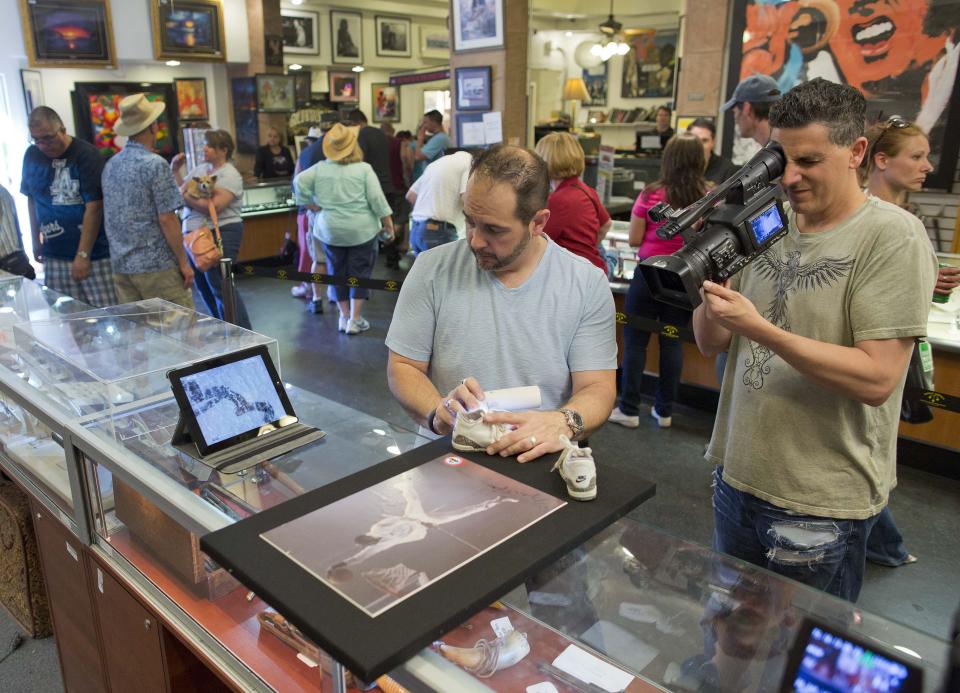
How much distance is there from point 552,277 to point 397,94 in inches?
518

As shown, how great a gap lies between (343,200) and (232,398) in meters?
3.82

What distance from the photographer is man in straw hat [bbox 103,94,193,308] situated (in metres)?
3.70

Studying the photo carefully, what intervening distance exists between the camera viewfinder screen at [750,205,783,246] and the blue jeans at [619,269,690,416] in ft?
7.99

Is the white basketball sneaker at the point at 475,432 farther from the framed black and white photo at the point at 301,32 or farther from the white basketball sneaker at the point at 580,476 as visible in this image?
the framed black and white photo at the point at 301,32

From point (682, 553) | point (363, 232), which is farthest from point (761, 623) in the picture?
point (363, 232)

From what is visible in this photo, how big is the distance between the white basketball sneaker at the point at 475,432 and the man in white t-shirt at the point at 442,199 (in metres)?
3.87

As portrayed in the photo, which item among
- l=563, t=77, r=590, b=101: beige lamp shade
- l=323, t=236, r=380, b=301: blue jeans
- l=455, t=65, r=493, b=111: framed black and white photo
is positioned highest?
l=563, t=77, r=590, b=101: beige lamp shade

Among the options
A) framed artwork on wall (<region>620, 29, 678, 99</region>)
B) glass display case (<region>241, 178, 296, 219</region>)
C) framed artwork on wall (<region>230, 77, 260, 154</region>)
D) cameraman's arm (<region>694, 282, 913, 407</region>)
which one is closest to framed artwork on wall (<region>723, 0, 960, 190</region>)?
cameraman's arm (<region>694, 282, 913, 407</region>)

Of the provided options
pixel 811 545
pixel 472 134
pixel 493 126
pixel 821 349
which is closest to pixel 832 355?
pixel 821 349

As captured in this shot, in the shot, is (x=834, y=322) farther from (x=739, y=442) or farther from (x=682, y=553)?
(x=682, y=553)

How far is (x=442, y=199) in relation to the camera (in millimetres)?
5062

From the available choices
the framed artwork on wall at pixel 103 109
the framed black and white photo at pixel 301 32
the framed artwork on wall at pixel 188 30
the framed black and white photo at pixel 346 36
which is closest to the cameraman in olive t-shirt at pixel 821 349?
the framed artwork on wall at pixel 103 109

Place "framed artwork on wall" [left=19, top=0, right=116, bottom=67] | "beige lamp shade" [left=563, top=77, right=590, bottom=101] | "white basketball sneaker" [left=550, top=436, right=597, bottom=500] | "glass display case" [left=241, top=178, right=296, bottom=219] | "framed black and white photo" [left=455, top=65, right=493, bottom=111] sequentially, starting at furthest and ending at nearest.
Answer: "beige lamp shade" [left=563, top=77, right=590, bottom=101] < "glass display case" [left=241, top=178, right=296, bottom=219] < "framed artwork on wall" [left=19, top=0, right=116, bottom=67] < "framed black and white photo" [left=455, top=65, right=493, bottom=111] < "white basketball sneaker" [left=550, top=436, right=597, bottom=500]

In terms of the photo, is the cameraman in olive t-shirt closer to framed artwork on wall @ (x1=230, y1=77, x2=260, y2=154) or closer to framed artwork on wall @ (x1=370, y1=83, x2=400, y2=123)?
framed artwork on wall @ (x1=230, y1=77, x2=260, y2=154)
